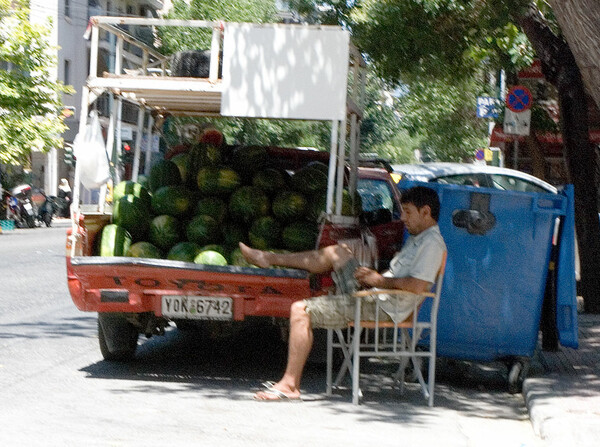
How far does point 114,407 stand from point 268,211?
2.36 m

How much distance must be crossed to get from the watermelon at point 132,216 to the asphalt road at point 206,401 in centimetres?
107

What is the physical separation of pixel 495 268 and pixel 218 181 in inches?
89.2

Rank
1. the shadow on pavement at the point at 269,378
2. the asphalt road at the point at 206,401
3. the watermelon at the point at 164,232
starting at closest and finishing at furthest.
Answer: the asphalt road at the point at 206,401 < the shadow on pavement at the point at 269,378 < the watermelon at the point at 164,232

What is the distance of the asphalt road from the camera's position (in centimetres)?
614

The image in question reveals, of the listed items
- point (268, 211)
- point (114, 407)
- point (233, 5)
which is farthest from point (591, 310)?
point (233, 5)

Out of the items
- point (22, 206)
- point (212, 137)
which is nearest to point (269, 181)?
point (212, 137)

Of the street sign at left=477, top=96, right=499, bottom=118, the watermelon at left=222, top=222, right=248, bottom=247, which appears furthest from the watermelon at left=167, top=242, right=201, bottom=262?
the street sign at left=477, top=96, right=499, bottom=118

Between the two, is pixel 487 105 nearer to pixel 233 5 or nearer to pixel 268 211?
pixel 268 211

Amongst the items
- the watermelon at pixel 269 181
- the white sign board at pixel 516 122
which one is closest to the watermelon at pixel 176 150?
the watermelon at pixel 269 181

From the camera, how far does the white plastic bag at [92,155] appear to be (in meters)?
8.19

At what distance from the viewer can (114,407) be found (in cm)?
685

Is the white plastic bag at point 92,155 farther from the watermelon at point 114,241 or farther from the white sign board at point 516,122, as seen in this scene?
the white sign board at point 516,122

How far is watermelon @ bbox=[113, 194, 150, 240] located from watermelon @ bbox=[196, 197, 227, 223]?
0.42 m

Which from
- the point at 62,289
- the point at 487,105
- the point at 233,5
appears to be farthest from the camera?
the point at 233,5
